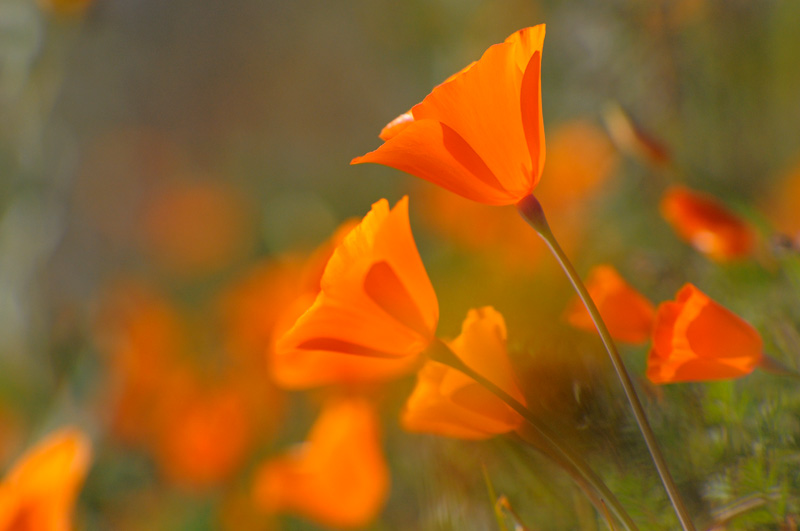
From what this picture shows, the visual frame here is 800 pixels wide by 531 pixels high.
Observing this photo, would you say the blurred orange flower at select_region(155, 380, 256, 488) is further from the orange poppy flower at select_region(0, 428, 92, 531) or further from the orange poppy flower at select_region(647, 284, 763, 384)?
the orange poppy flower at select_region(647, 284, 763, 384)

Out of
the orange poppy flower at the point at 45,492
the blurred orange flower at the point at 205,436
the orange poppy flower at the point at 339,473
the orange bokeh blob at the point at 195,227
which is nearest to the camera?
the orange poppy flower at the point at 45,492

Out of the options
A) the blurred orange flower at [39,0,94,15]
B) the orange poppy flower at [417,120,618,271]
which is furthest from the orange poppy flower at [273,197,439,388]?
the blurred orange flower at [39,0,94,15]

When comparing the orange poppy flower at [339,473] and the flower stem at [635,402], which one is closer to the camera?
the flower stem at [635,402]

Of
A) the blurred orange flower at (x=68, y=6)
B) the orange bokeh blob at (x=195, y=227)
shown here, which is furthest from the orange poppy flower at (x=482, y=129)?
the orange bokeh blob at (x=195, y=227)

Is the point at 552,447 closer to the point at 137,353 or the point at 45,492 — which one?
the point at 45,492

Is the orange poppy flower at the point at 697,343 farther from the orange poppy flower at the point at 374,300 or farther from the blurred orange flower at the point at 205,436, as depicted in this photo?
the blurred orange flower at the point at 205,436
